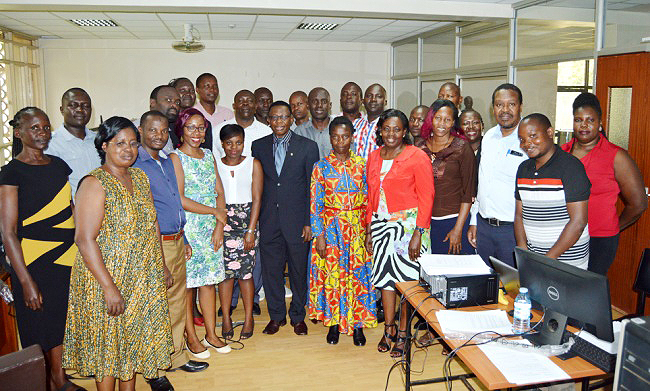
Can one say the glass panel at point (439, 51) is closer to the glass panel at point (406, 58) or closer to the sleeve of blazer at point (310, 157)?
the glass panel at point (406, 58)

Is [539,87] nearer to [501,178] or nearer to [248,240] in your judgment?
[501,178]

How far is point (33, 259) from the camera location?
9.09 ft

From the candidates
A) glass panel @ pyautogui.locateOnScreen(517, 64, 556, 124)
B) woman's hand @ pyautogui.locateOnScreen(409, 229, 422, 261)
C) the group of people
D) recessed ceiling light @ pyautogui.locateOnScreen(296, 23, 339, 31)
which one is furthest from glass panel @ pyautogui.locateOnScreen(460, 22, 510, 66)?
woman's hand @ pyautogui.locateOnScreen(409, 229, 422, 261)

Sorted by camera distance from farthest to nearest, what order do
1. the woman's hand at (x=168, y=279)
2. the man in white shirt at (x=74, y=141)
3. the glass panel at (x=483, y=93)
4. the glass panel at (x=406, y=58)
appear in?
the glass panel at (x=406, y=58) < the glass panel at (x=483, y=93) < the man in white shirt at (x=74, y=141) < the woman's hand at (x=168, y=279)

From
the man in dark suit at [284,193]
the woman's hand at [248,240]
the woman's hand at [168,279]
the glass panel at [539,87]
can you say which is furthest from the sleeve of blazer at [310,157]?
the glass panel at [539,87]

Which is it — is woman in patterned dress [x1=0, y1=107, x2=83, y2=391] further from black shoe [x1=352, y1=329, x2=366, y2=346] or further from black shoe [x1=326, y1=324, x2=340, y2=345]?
black shoe [x1=352, y1=329, x2=366, y2=346]

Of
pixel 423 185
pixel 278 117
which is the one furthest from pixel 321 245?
pixel 278 117

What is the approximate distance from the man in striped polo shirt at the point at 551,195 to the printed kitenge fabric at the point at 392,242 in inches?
29.9

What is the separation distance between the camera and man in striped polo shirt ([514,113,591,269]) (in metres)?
2.60

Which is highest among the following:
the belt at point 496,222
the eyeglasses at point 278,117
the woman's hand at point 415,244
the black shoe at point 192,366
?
the eyeglasses at point 278,117

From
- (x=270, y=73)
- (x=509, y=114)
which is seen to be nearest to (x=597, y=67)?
(x=509, y=114)

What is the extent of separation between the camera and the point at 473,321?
2.27 meters

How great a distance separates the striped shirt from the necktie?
66.4 inches

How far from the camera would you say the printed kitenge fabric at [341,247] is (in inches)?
136
